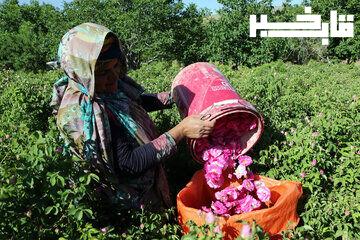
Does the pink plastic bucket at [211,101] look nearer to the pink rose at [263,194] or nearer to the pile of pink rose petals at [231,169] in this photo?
the pile of pink rose petals at [231,169]

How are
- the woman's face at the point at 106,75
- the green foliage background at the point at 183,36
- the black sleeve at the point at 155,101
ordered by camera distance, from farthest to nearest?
1. the green foliage background at the point at 183,36
2. the black sleeve at the point at 155,101
3. the woman's face at the point at 106,75

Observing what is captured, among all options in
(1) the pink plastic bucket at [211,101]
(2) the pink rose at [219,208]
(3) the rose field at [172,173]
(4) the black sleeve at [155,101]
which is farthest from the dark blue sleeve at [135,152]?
(4) the black sleeve at [155,101]

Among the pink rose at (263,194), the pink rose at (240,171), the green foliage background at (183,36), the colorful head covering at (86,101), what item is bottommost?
the green foliage background at (183,36)

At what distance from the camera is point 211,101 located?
241cm

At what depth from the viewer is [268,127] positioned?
311 centimetres

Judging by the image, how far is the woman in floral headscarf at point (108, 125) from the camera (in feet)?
6.34

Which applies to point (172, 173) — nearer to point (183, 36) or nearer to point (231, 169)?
point (231, 169)

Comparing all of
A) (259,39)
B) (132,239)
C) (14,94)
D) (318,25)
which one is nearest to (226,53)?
(259,39)

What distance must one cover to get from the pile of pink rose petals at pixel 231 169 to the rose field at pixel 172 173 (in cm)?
22

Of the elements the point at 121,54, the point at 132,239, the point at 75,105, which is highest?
the point at 121,54

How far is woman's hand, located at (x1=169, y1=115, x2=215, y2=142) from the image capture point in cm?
222

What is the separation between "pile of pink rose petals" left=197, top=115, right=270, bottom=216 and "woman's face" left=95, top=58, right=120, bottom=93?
2.15 feet

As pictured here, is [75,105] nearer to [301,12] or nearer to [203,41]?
[203,41]

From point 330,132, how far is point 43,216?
1764mm
